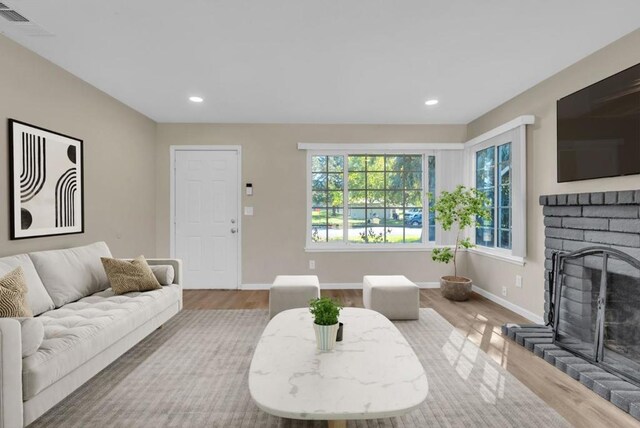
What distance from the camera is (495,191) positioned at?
14.8 ft

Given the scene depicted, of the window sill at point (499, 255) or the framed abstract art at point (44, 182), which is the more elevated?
the framed abstract art at point (44, 182)

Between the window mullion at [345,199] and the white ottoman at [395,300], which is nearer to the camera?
the white ottoman at [395,300]

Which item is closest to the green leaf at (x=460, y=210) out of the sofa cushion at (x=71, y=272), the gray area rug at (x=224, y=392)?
the gray area rug at (x=224, y=392)

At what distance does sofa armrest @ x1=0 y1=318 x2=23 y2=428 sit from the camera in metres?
1.66

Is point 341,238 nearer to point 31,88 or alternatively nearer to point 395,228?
point 395,228

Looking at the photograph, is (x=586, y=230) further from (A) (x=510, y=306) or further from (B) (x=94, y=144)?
→ (B) (x=94, y=144)

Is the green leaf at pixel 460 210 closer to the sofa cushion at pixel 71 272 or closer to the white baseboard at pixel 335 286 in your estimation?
the white baseboard at pixel 335 286

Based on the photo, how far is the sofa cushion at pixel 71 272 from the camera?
2727mm

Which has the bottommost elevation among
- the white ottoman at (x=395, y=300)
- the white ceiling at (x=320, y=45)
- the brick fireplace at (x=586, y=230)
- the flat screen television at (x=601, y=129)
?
the white ottoman at (x=395, y=300)

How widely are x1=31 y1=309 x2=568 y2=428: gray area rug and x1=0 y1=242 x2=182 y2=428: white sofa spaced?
0.17 metres

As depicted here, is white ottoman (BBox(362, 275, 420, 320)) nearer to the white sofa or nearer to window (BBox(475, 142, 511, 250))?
window (BBox(475, 142, 511, 250))

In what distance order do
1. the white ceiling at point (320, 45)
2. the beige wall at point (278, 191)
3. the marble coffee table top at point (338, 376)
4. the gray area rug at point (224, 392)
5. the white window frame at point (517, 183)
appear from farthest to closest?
1. the beige wall at point (278, 191)
2. the white window frame at point (517, 183)
3. the white ceiling at point (320, 45)
4. the gray area rug at point (224, 392)
5. the marble coffee table top at point (338, 376)

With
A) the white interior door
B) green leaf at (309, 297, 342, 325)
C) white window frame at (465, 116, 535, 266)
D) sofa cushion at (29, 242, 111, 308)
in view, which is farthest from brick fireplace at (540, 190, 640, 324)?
sofa cushion at (29, 242, 111, 308)

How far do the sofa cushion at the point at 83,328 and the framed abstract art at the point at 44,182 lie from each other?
0.77 m
